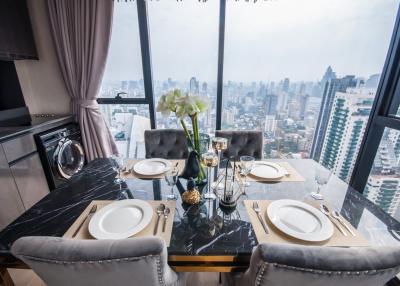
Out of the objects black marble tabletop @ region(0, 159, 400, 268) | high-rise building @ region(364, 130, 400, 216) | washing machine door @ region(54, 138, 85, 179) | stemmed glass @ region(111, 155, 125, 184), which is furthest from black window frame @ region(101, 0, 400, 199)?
stemmed glass @ region(111, 155, 125, 184)

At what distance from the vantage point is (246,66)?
7.14 ft

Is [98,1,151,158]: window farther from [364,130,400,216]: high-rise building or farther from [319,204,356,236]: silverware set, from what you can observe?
[364,130,400,216]: high-rise building

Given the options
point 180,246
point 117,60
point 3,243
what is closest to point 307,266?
point 180,246

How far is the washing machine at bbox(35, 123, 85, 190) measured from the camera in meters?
1.80

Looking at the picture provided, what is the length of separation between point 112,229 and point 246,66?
2.08 meters

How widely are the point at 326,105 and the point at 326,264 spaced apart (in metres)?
2.04

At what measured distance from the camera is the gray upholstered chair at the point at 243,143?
5.21ft

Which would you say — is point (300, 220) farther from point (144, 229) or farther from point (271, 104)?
point (271, 104)

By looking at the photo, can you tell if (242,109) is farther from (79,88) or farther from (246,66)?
Answer: (79,88)

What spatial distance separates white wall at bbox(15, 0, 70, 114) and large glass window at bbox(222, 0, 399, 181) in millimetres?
2005

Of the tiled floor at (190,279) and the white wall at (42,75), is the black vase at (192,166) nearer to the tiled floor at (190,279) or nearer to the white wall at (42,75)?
the tiled floor at (190,279)

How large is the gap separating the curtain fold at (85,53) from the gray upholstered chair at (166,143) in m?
1.02

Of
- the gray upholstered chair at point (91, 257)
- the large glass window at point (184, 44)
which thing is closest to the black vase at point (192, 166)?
the gray upholstered chair at point (91, 257)

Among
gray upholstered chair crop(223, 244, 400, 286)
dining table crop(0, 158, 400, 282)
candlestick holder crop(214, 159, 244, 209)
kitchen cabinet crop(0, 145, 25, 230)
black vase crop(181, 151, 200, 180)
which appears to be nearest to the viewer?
gray upholstered chair crop(223, 244, 400, 286)
